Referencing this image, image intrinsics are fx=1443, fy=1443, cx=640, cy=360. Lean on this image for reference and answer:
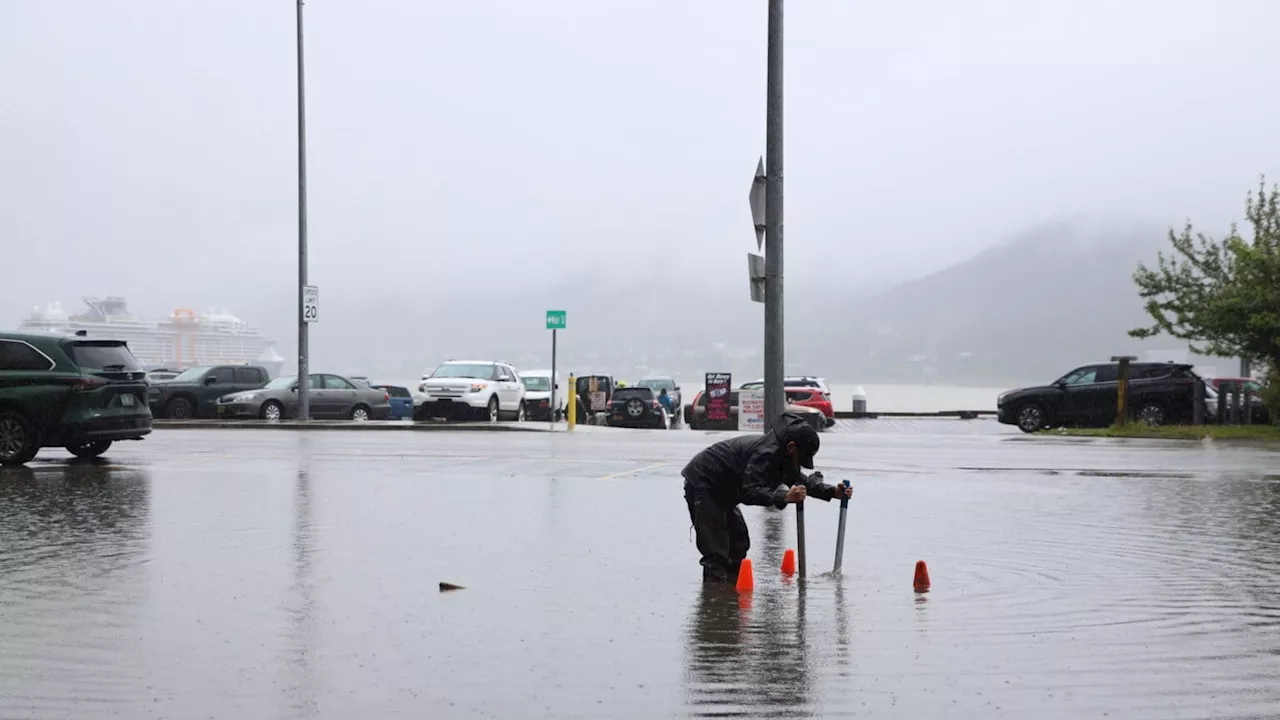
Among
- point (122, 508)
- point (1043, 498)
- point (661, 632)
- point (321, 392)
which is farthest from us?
point (321, 392)

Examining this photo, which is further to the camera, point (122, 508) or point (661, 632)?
point (122, 508)

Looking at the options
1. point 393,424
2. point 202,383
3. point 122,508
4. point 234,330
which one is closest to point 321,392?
point 202,383

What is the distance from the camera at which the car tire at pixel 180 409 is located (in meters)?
39.7

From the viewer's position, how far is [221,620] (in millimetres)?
8031

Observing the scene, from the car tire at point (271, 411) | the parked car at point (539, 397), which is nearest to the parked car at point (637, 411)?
the parked car at point (539, 397)

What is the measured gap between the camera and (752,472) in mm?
9328

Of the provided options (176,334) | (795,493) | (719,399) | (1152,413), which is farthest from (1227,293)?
(176,334)

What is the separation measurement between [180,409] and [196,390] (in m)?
0.68

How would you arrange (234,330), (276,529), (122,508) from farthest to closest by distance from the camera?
(234,330) → (122,508) → (276,529)

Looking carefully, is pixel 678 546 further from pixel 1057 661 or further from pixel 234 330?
pixel 234 330

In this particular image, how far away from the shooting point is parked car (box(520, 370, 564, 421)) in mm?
46375

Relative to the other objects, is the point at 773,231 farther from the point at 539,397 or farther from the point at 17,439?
the point at 539,397

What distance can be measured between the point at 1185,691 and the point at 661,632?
8.79 feet

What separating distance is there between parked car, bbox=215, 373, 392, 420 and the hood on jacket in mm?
29232
